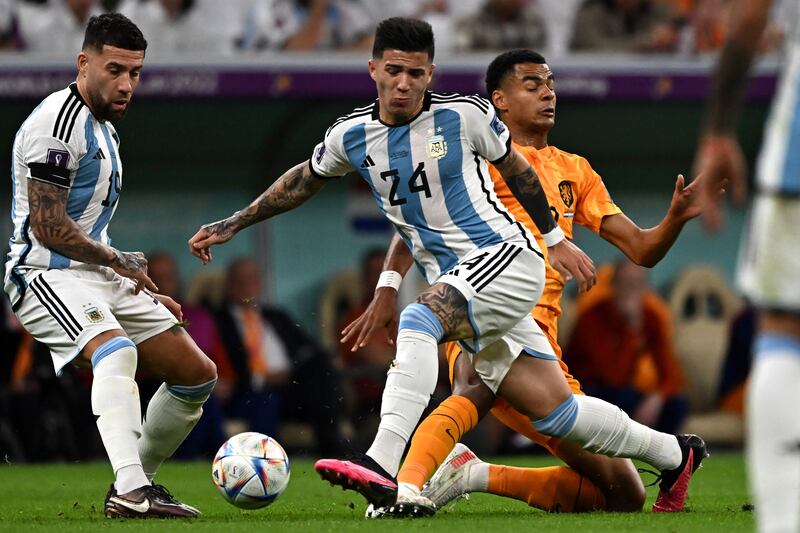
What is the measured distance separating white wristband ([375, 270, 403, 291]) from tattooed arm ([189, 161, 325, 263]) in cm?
48

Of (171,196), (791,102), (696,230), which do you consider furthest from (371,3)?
(791,102)

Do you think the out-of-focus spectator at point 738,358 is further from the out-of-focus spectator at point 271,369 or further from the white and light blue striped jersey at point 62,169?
Result: the white and light blue striped jersey at point 62,169

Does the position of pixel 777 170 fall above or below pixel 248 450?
above

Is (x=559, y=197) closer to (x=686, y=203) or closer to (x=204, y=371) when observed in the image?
(x=686, y=203)

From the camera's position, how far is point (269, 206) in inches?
263

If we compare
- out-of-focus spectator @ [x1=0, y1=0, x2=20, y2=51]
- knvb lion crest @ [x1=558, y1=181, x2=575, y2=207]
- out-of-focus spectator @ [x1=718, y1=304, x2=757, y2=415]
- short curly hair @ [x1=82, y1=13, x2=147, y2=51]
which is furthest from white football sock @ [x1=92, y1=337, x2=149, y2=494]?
out-of-focus spectator @ [x1=718, y1=304, x2=757, y2=415]

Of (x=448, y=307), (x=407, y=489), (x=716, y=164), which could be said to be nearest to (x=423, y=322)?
(x=448, y=307)

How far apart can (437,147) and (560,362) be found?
1192 mm

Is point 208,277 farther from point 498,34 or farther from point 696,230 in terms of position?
A: point 696,230

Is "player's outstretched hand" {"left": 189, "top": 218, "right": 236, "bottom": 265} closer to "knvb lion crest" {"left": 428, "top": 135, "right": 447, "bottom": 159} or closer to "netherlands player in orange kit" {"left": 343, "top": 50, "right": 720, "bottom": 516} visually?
"netherlands player in orange kit" {"left": 343, "top": 50, "right": 720, "bottom": 516}

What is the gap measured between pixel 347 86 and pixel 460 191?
6358 millimetres

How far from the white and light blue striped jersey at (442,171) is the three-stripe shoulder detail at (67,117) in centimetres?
127

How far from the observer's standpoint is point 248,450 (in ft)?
21.1

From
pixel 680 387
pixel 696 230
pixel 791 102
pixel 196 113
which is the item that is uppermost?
pixel 791 102
